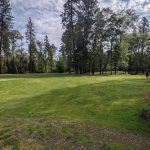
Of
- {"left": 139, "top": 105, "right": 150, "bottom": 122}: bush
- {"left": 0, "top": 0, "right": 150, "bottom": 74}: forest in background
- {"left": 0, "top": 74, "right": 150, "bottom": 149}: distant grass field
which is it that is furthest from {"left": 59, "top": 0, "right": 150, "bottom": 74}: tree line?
{"left": 139, "top": 105, "right": 150, "bottom": 122}: bush

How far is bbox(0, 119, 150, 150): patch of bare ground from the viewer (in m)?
13.8

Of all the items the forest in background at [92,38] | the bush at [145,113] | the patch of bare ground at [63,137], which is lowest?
the patch of bare ground at [63,137]

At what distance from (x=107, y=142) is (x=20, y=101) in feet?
35.4

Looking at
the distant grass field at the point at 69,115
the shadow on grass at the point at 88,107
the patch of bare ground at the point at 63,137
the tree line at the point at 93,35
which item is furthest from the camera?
the tree line at the point at 93,35

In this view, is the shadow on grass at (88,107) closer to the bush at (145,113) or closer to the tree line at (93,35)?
the bush at (145,113)

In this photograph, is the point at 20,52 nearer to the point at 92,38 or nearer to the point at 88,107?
the point at 92,38

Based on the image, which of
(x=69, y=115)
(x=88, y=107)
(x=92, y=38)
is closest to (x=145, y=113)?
(x=88, y=107)

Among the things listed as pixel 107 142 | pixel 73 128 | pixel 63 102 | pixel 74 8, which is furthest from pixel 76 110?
pixel 74 8

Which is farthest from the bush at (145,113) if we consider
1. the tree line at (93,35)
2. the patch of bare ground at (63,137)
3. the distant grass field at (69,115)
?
the tree line at (93,35)

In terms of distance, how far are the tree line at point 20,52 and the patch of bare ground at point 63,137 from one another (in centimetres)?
4968

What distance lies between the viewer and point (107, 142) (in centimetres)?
1424

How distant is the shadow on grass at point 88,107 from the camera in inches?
716

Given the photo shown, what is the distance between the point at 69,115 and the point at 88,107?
258cm

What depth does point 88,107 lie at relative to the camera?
70.1 feet
